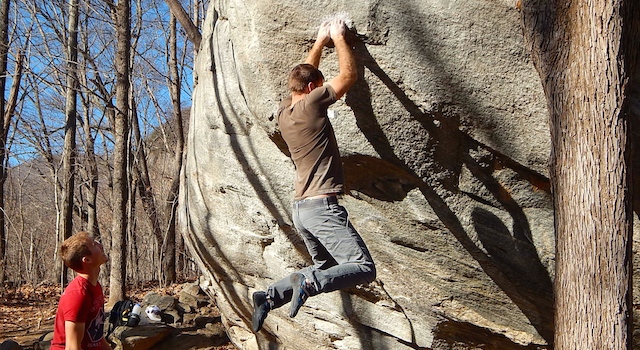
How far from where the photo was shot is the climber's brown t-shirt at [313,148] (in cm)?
420

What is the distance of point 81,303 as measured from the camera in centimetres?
389

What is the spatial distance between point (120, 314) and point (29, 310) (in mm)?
5367

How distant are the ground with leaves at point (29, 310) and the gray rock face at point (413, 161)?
422 cm

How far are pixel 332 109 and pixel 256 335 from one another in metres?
4.21

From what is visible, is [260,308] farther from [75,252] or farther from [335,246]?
[75,252]

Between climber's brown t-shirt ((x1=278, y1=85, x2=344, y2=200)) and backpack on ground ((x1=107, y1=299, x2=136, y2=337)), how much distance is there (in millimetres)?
5049

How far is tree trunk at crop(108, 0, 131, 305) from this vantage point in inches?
397

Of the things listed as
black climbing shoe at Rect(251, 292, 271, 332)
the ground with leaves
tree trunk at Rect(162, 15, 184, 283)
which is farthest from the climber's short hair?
tree trunk at Rect(162, 15, 184, 283)

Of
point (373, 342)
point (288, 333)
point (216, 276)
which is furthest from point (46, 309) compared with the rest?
point (373, 342)

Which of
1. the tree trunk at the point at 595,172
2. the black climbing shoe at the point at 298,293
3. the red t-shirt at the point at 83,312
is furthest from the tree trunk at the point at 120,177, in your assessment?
the tree trunk at the point at 595,172

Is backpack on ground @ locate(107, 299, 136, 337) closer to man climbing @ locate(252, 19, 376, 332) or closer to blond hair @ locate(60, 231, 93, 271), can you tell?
blond hair @ locate(60, 231, 93, 271)

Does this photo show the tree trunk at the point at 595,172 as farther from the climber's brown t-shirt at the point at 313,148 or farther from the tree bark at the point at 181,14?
the tree bark at the point at 181,14

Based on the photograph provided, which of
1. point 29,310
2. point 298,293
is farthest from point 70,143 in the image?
point 298,293

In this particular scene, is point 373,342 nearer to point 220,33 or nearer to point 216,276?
point 216,276
